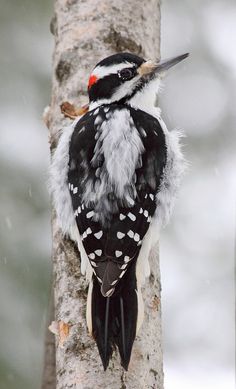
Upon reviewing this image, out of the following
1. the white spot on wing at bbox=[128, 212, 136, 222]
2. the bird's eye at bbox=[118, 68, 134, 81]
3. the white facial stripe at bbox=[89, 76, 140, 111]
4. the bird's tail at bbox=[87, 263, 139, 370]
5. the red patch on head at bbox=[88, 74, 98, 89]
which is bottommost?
the bird's tail at bbox=[87, 263, 139, 370]

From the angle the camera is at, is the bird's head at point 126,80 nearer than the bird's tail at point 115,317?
No

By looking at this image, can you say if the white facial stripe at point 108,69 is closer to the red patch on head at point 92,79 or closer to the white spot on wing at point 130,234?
the red patch on head at point 92,79

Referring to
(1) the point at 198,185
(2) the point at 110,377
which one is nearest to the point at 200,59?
(1) the point at 198,185

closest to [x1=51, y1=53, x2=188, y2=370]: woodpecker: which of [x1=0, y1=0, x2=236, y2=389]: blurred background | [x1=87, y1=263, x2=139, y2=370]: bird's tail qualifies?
[x1=87, y1=263, x2=139, y2=370]: bird's tail

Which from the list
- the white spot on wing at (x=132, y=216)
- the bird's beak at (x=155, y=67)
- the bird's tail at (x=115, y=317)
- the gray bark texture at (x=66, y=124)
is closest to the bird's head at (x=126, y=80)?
the bird's beak at (x=155, y=67)

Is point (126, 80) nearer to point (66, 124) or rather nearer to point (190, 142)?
point (66, 124)

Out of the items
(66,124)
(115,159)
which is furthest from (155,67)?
(115,159)

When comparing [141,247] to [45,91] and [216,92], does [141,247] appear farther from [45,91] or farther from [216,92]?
[216,92]

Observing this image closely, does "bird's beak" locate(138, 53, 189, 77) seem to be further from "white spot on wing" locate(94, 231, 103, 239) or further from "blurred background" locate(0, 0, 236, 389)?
"blurred background" locate(0, 0, 236, 389)
